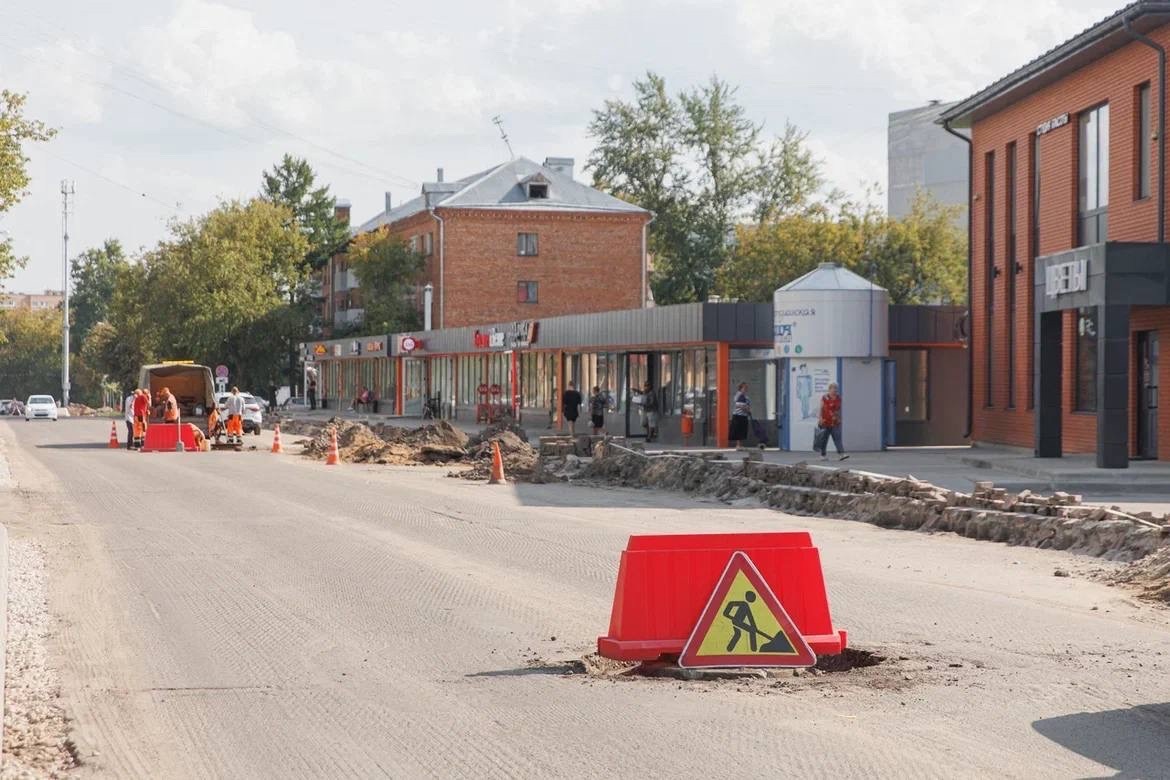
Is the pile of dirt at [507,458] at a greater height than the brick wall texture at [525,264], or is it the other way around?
the brick wall texture at [525,264]

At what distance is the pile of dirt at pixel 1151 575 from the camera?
14172 mm

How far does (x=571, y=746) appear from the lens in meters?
7.85

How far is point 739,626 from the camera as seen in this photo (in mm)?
9883

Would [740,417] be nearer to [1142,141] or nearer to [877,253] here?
[1142,141]

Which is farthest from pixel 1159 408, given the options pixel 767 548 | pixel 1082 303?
pixel 767 548

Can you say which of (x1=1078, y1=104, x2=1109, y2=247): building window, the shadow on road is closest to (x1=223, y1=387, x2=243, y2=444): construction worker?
(x1=1078, y1=104, x2=1109, y2=247): building window

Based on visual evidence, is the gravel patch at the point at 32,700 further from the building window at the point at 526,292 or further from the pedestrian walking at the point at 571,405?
the building window at the point at 526,292

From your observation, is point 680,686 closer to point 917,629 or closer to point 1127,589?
point 917,629

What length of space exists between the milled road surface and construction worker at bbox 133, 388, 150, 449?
24606 mm

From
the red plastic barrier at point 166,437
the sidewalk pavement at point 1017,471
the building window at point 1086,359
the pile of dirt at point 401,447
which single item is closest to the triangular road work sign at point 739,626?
the sidewalk pavement at point 1017,471

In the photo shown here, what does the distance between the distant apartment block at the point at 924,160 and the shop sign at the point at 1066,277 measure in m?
68.6

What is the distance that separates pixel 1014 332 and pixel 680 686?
3059 centimetres

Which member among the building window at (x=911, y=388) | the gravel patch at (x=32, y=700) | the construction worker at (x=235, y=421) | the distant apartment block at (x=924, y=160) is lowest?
the gravel patch at (x=32, y=700)

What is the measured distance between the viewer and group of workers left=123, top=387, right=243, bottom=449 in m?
44.3
